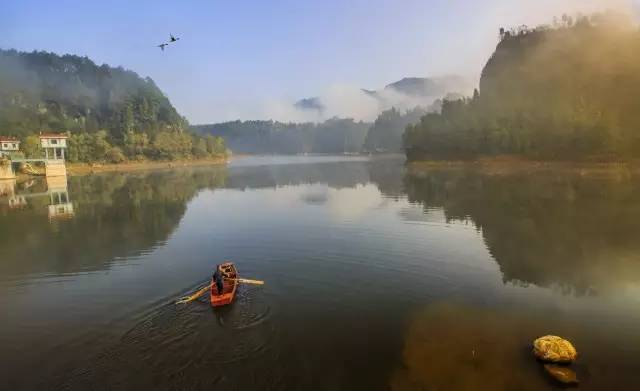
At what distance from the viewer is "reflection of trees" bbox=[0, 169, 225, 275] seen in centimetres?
3544

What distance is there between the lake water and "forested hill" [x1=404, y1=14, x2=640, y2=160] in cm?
8580

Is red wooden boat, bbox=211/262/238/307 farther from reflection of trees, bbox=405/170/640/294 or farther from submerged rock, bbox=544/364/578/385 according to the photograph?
reflection of trees, bbox=405/170/640/294

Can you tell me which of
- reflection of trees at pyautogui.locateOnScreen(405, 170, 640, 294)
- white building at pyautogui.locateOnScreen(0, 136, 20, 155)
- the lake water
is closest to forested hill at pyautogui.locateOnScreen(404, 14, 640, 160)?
reflection of trees at pyautogui.locateOnScreen(405, 170, 640, 294)

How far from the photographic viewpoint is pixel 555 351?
1747 centimetres

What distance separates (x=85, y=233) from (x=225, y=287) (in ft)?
100

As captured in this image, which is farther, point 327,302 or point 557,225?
point 557,225

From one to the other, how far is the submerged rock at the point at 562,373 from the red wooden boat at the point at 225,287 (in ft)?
56.4

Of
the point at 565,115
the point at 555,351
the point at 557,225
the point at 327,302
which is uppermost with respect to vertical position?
the point at 565,115

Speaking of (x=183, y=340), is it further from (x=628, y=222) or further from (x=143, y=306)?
(x=628, y=222)

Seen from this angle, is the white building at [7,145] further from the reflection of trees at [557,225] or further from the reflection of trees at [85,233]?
the reflection of trees at [557,225]

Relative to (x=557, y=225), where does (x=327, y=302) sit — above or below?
below

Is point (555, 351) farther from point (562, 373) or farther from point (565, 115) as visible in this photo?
point (565, 115)

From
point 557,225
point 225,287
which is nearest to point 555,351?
point 225,287

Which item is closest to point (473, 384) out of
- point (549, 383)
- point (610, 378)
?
point (549, 383)
